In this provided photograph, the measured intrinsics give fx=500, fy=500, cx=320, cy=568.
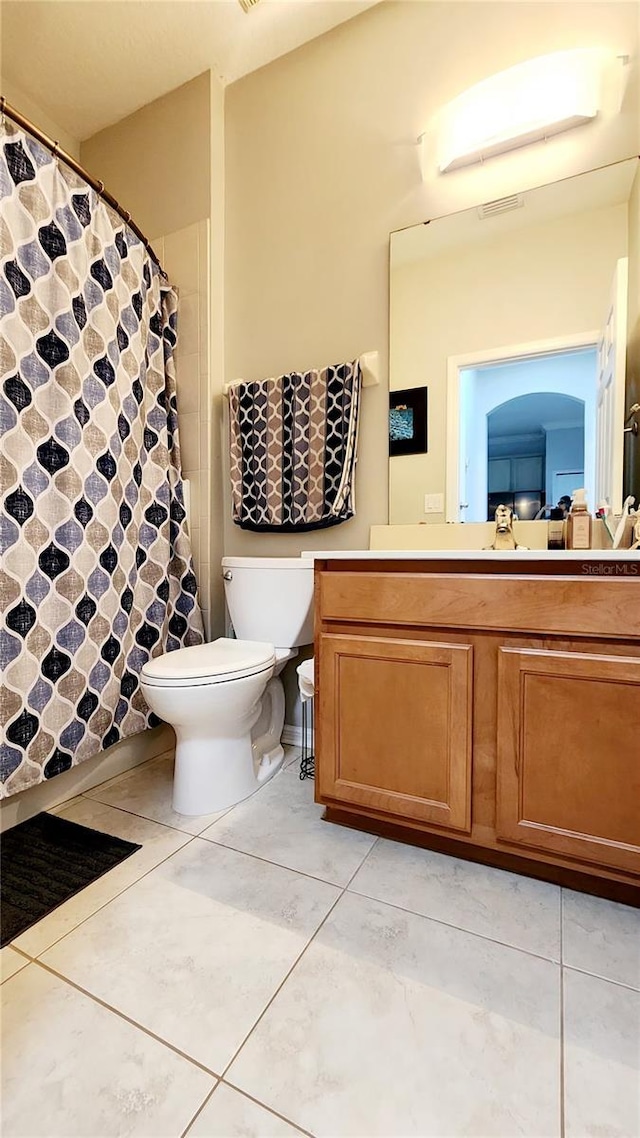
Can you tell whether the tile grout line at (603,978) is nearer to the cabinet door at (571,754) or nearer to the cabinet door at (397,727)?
the cabinet door at (571,754)

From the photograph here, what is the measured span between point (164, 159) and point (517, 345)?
1690mm

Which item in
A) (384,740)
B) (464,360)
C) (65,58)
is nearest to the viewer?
(384,740)

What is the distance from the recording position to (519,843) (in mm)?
1131

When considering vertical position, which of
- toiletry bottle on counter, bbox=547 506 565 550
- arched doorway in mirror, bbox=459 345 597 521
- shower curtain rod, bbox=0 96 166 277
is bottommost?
toiletry bottle on counter, bbox=547 506 565 550

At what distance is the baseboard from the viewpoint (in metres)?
1.43

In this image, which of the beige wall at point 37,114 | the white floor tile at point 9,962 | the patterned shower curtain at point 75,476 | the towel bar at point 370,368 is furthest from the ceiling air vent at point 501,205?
the white floor tile at point 9,962

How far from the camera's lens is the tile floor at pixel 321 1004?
708 mm

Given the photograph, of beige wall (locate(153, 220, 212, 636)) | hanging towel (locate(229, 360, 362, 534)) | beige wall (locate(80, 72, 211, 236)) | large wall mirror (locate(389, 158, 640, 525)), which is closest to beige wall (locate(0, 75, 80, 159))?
beige wall (locate(80, 72, 211, 236))

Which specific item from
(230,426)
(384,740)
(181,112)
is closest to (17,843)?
(384,740)

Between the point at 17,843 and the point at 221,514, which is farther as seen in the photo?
the point at 221,514

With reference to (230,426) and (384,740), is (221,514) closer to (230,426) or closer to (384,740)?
(230,426)

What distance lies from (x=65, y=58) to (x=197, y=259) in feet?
2.71

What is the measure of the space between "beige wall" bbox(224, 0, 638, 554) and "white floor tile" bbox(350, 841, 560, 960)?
1.02 metres

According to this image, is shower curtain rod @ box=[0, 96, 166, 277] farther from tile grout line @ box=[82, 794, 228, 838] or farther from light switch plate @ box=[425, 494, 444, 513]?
tile grout line @ box=[82, 794, 228, 838]
